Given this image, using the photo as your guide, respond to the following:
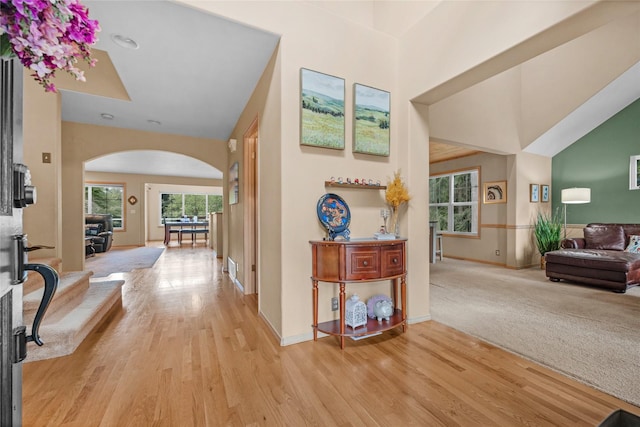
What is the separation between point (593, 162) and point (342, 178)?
586 centimetres

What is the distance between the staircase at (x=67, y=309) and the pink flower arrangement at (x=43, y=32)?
2229 mm

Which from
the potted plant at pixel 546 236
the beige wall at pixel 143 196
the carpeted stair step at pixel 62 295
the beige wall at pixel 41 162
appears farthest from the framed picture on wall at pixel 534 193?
the beige wall at pixel 143 196

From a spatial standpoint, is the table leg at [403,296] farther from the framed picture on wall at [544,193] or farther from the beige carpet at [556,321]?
the framed picture on wall at [544,193]

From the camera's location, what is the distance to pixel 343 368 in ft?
6.20

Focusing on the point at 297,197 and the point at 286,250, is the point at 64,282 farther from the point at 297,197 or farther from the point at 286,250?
the point at 297,197

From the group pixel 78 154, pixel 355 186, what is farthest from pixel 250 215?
pixel 78 154

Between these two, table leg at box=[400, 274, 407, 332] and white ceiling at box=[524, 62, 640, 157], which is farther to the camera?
white ceiling at box=[524, 62, 640, 157]

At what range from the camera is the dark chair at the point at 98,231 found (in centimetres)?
733

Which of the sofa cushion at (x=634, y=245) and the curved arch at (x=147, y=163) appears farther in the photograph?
the curved arch at (x=147, y=163)

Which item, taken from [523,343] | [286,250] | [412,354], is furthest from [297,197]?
[523,343]

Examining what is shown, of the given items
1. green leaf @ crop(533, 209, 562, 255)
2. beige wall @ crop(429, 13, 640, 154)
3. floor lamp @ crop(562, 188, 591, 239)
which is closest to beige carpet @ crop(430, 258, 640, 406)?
green leaf @ crop(533, 209, 562, 255)

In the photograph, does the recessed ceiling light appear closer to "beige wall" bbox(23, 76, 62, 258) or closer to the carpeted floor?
"beige wall" bbox(23, 76, 62, 258)

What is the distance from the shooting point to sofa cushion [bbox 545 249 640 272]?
3.64m

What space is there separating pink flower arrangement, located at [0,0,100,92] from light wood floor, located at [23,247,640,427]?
5.30 feet
